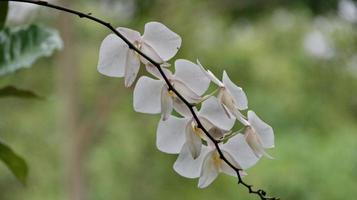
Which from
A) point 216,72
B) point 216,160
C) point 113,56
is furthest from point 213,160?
point 216,72

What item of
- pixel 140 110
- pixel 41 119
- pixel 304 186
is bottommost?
pixel 41 119

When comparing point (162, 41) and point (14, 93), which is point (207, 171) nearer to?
point (162, 41)

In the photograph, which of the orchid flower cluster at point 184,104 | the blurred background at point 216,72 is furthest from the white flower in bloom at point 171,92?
the blurred background at point 216,72

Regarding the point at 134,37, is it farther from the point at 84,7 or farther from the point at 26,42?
the point at 84,7

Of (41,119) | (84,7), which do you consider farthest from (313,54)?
(41,119)

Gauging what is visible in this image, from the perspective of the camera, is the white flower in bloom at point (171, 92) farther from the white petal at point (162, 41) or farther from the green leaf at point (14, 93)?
the green leaf at point (14, 93)

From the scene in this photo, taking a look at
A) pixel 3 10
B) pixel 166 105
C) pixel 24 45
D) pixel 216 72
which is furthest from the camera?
pixel 216 72
